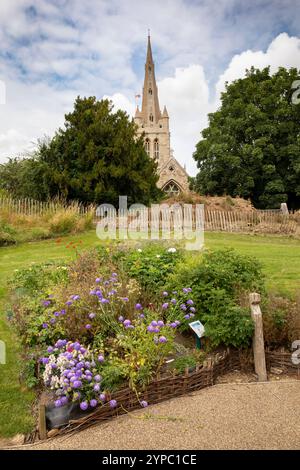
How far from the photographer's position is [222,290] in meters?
4.12

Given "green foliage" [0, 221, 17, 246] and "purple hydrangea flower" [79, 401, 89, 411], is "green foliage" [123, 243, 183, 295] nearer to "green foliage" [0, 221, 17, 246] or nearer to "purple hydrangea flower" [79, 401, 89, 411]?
"purple hydrangea flower" [79, 401, 89, 411]

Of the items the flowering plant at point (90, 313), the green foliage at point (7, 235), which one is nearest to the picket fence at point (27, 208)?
the green foliage at point (7, 235)

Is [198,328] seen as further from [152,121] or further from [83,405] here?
[152,121]

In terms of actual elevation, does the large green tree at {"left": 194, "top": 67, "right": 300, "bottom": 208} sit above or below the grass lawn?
above

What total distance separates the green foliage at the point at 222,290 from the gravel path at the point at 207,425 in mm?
602

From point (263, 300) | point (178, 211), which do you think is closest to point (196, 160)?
point (178, 211)

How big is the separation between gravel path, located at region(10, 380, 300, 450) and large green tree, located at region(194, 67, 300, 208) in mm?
24633

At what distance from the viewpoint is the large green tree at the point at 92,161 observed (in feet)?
63.1

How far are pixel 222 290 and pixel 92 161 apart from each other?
16920 mm

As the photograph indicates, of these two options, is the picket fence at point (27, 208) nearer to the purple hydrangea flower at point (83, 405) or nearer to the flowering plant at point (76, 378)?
the flowering plant at point (76, 378)

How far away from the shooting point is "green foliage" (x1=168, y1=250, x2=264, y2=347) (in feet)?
12.5

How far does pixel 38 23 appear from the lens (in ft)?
22.0

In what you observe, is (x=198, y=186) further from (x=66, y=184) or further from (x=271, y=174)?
(x=66, y=184)

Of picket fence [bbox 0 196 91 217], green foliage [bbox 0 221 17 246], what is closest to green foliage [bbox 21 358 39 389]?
green foliage [bbox 0 221 17 246]
